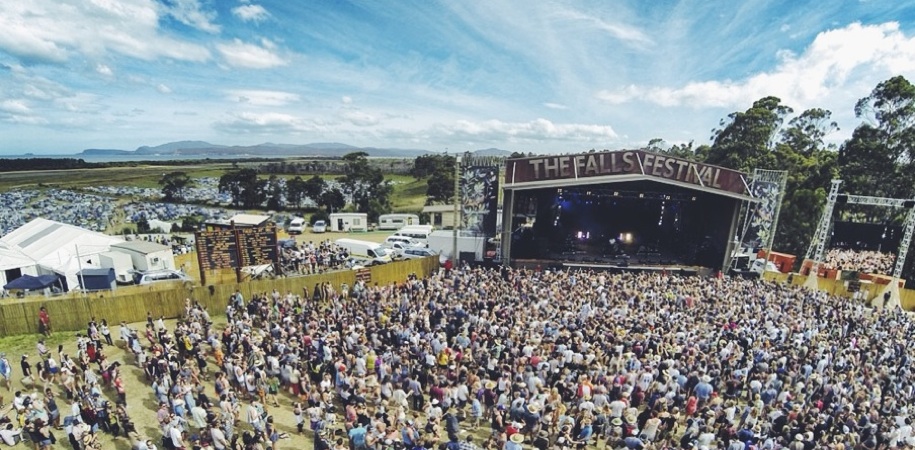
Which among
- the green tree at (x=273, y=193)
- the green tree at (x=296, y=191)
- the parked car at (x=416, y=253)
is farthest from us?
the green tree at (x=273, y=193)

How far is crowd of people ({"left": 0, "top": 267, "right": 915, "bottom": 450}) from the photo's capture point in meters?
8.91

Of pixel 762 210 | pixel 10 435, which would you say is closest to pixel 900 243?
pixel 762 210

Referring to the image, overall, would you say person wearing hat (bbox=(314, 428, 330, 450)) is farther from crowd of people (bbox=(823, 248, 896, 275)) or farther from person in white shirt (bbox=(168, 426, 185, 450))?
crowd of people (bbox=(823, 248, 896, 275))

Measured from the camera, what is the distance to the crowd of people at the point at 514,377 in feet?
29.2

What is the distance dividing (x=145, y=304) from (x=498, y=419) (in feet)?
48.1

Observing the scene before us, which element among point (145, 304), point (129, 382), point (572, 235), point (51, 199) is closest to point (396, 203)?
point (572, 235)

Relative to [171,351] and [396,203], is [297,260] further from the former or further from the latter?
[396,203]

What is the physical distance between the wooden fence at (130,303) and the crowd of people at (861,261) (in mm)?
30811

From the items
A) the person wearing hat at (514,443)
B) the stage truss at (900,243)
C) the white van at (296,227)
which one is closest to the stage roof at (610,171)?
the stage truss at (900,243)

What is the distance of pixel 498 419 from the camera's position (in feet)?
30.9

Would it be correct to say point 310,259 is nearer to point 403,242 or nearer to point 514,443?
point 403,242

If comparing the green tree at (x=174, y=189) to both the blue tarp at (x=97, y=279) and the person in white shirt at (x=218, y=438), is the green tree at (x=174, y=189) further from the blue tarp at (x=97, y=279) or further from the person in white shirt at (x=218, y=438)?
the person in white shirt at (x=218, y=438)

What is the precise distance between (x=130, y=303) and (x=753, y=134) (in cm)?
5329

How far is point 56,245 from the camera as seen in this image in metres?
20.4
